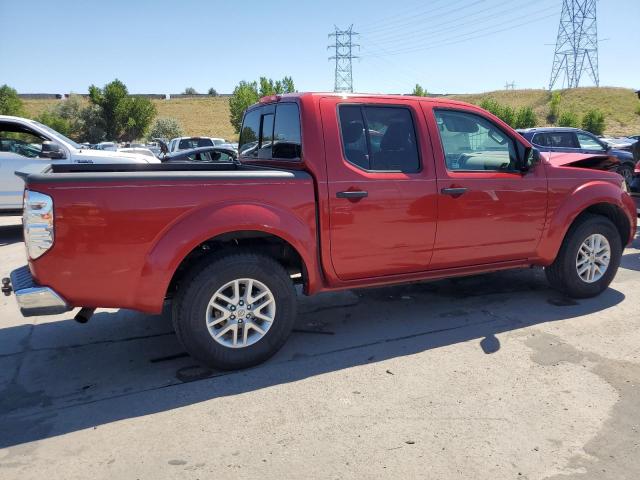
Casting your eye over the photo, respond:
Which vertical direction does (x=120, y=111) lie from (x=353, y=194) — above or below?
above

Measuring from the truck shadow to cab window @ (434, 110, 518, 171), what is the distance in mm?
1406

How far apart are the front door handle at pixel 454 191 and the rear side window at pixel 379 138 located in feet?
0.96

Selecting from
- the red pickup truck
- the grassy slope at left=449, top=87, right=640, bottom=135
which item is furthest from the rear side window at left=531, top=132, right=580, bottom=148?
the grassy slope at left=449, top=87, right=640, bottom=135

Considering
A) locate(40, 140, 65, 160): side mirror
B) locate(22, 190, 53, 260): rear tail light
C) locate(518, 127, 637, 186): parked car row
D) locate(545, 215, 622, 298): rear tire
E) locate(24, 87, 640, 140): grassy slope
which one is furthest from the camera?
locate(24, 87, 640, 140): grassy slope

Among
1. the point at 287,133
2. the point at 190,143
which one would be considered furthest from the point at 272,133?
the point at 190,143

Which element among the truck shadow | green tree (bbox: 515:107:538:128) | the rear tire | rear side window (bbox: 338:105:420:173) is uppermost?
green tree (bbox: 515:107:538:128)

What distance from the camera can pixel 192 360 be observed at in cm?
381

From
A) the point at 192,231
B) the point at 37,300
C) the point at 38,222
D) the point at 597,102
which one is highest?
the point at 597,102

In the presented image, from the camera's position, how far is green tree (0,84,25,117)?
50.7 m

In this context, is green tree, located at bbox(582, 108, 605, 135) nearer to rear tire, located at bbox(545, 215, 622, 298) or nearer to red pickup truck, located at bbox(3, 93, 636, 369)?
rear tire, located at bbox(545, 215, 622, 298)

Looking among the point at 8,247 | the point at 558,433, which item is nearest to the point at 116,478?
the point at 558,433

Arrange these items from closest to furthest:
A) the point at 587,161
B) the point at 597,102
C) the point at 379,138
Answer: the point at 379,138 → the point at 587,161 → the point at 597,102

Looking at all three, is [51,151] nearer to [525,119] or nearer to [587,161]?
[587,161]

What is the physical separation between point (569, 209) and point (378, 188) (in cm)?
213
